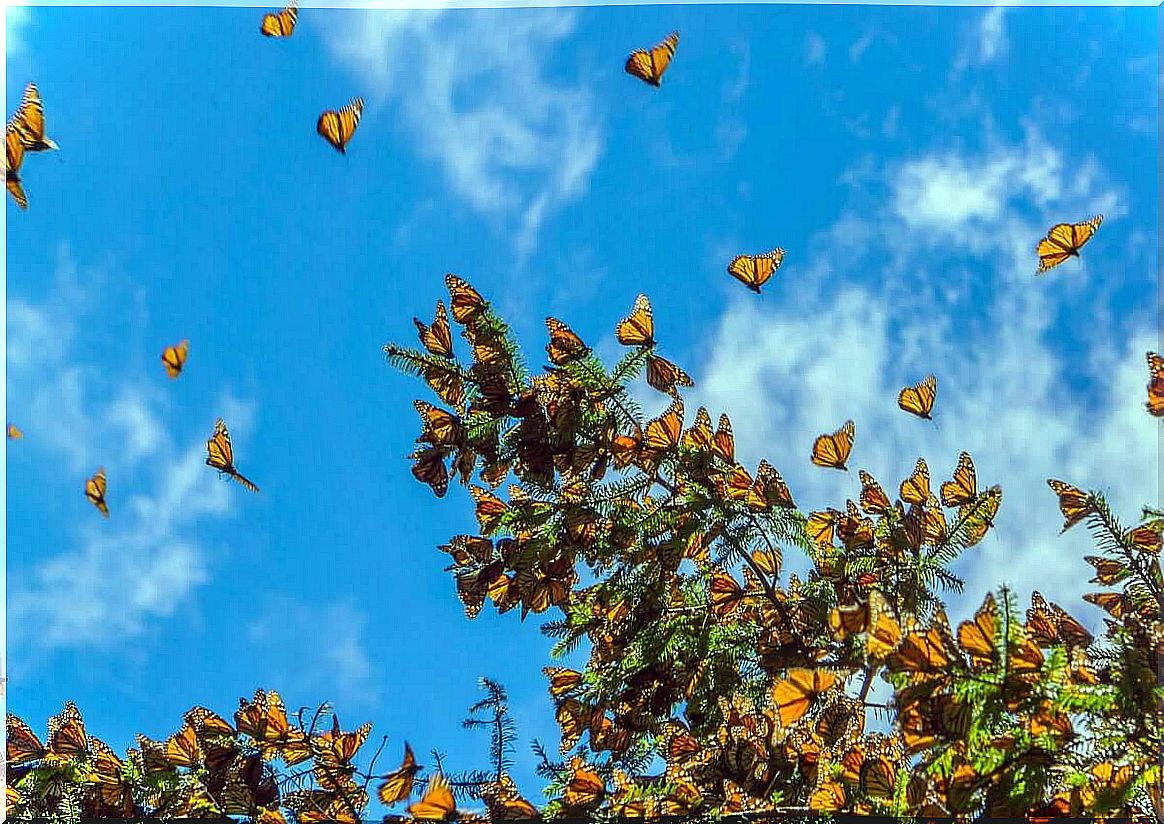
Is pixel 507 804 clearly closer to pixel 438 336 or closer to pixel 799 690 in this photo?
pixel 799 690

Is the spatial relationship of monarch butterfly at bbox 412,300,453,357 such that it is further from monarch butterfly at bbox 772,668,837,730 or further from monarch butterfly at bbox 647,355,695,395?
monarch butterfly at bbox 772,668,837,730

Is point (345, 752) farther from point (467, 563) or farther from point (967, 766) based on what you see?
point (967, 766)

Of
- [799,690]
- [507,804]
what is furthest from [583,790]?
[799,690]

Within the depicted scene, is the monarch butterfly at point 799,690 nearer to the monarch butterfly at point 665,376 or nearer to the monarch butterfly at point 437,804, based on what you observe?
the monarch butterfly at point 437,804

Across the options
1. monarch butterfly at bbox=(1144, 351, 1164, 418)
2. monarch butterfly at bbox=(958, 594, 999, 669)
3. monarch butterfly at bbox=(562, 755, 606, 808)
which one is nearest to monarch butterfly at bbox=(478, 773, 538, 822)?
monarch butterfly at bbox=(562, 755, 606, 808)

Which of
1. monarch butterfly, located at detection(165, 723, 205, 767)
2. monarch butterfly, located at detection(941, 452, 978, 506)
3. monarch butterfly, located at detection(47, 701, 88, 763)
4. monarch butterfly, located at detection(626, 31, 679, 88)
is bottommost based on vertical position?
monarch butterfly, located at detection(165, 723, 205, 767)

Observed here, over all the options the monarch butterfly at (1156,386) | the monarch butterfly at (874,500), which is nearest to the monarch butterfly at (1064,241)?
the monarch butterfly at (1156,386)
